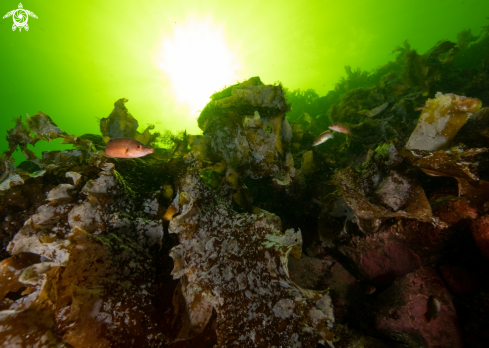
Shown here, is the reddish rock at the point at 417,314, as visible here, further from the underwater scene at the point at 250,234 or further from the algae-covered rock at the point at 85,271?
the algae-covered rock at the point at 85,271

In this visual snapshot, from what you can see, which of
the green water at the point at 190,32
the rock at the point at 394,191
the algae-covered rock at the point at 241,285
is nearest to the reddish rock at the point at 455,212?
the rock at the point at 394,191

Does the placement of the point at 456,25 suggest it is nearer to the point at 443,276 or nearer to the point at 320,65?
the point at 320,65

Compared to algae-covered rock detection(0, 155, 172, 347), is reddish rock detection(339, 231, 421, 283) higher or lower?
lower

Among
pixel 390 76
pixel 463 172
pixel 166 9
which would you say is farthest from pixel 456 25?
pixel 463 172

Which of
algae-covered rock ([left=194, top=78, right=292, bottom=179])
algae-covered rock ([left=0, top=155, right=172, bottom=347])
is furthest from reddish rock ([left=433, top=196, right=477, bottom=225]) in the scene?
algae-covered rock ([left=0, top=155, right=172, bottom=347])

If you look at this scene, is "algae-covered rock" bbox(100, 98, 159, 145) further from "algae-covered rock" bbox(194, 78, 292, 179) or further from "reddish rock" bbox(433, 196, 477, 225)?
"reddish rock" bbox(433, 196, 477, 225)

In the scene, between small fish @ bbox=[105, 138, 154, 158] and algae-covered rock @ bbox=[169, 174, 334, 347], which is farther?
small fish @ bbox=[105, 138, 154, 158]
